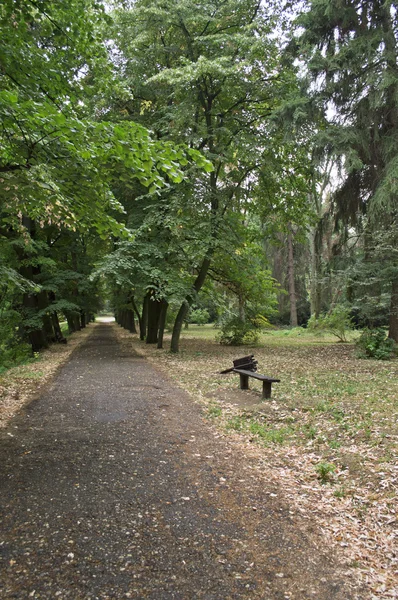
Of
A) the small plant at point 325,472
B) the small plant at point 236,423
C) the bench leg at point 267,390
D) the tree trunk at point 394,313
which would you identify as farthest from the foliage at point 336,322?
the small plant at point 325,472

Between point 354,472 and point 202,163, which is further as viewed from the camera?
point 354,472

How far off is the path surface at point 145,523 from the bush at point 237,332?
1213 centimetres

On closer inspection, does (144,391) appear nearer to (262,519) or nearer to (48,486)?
(48,486)

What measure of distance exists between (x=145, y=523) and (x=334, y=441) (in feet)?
8.96

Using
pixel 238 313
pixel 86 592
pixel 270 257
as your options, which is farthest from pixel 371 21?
pixel 270 257

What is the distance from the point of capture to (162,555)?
2693mm

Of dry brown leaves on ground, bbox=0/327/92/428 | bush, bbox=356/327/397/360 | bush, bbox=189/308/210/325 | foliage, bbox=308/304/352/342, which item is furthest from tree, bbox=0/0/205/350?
bush, bbox=189/308/210/325

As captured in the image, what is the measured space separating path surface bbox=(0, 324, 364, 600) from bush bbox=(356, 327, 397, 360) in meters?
8.25

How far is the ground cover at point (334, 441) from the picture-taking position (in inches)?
120

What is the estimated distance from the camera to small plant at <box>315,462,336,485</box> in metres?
4.00

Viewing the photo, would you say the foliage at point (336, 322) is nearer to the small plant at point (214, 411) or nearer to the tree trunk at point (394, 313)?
the tree trunk at point (394, 313)

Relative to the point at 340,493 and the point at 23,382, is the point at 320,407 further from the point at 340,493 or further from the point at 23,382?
the point at 23,382

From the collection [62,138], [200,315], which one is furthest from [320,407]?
[200,315]

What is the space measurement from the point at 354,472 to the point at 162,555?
7.54 ft
